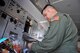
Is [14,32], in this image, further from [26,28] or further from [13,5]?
[26,28]

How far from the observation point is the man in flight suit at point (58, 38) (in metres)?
1.48

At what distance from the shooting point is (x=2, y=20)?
177 cm

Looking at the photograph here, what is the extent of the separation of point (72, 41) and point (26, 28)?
3.93 feet

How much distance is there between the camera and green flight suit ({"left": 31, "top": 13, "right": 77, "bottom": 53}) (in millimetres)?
1476

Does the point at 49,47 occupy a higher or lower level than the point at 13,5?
lower

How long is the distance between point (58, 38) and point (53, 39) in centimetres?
5

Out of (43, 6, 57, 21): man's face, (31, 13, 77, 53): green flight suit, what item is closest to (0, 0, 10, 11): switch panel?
(43, 6, 57, 21): man's face

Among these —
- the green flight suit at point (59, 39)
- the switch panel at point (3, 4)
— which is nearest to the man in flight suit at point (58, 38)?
the green flight suit at point (59, 39)

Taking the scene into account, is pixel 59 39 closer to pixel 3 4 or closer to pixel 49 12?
pixel 49 12

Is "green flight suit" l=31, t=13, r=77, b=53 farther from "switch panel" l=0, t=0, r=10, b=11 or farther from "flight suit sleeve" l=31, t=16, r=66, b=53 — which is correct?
"switch panel" l=0, t=0, r=10, b=11

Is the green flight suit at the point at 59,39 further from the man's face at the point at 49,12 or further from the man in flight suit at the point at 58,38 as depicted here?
the man's face at the point at 49,12

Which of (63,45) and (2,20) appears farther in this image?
(2,20)

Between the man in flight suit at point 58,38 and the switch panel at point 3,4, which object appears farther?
the switch panel at point 3,4

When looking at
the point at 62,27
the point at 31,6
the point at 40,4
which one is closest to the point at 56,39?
the point at 62,27
